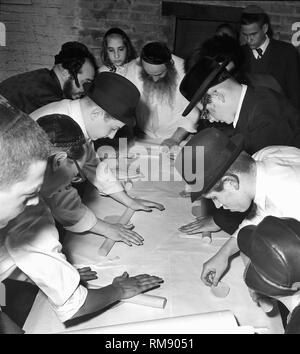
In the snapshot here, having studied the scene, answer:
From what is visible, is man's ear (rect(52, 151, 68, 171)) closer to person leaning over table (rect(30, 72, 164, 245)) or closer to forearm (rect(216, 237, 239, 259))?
person leaning over table (rect(30, 72, 164, 245))

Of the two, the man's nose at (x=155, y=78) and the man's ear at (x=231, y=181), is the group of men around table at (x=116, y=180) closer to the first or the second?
the man's ear at (x=231, y=181)

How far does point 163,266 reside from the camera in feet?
5.62

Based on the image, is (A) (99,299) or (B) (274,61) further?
(B) (274,61)

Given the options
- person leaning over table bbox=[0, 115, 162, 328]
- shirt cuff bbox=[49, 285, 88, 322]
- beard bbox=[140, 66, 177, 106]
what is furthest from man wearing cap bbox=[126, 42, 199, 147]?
shirt cuff bbox=[49, 285, 88, 322]

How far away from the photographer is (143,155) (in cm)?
275

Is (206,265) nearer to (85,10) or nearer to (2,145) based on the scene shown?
(2,145)

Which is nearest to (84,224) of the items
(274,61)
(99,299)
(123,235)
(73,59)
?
(123,235)

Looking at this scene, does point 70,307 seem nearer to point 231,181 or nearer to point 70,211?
point 70,211

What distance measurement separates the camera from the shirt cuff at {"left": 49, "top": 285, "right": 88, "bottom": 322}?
139 cm

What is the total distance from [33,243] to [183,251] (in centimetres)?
69

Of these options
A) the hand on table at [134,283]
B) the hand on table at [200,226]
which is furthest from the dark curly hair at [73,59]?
the hand on table at [134,283]

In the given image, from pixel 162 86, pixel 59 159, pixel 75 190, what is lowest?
pixel 75 190

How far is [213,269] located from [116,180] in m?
0.86
